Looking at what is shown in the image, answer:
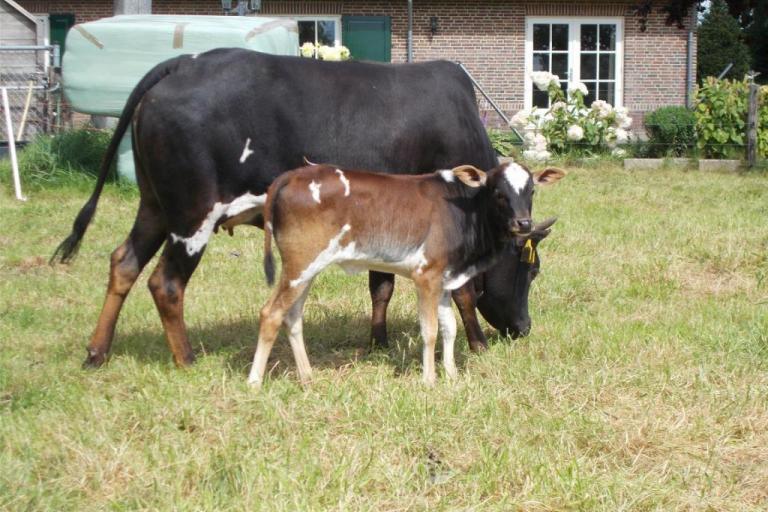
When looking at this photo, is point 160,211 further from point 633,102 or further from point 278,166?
point 633,102

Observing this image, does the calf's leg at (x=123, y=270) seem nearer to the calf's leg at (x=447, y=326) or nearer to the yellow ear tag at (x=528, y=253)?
the calf's leg at (x=447, y=326)

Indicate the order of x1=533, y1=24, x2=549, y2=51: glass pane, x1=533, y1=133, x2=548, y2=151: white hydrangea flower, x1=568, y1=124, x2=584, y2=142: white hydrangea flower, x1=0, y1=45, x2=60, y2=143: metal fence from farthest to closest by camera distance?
x1=533, y1=24, x2=549, y2=51: glass pane, x1=568, y1=124, x2=584, y2=142: white hydrangea flower, x1=533, y1=133, x2=548, y2=151: white hydrangea flower, x1=0, y1=45, x2=60, y2=143: metal fence

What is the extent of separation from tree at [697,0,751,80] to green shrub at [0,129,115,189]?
2099 centimetres

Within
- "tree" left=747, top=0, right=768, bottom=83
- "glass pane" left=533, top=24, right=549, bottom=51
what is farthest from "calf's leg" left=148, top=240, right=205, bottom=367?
"tree" left=747, top=0, right=768, bottom=83

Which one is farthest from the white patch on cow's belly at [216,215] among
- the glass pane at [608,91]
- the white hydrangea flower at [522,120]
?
the glass pane at [608,91]

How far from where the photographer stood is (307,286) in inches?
203

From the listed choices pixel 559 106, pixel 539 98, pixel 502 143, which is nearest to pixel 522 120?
pixel 559 106

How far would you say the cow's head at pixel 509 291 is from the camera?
20.3 feet

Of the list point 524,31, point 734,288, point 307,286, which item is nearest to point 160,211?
point 307,286

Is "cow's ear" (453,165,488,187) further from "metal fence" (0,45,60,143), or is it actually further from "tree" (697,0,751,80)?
"tree" (697,0,751,80)

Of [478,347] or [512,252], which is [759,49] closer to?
[512,252]

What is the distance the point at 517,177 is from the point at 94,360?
2603 mm

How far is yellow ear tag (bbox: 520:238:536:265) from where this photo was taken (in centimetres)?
603

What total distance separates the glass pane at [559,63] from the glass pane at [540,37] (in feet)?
1.00
